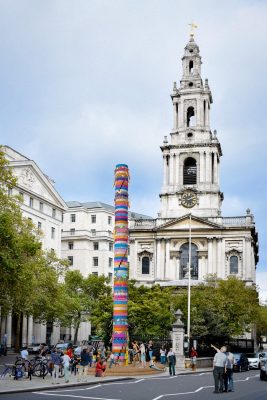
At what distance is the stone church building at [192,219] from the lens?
82.8 meters

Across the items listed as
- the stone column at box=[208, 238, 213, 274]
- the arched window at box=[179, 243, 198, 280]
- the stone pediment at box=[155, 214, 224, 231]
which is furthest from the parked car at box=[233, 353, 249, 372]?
the stone pediment at box=[155, 214, 224, 231]

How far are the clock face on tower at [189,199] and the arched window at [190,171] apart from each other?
7.42 ft

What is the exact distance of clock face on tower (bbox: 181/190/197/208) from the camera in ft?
281

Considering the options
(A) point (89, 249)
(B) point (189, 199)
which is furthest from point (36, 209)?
(A) point (89, 249)

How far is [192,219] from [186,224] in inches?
41.1

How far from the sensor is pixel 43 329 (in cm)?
7175

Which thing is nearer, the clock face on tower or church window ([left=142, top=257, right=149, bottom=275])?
the clock face on tower

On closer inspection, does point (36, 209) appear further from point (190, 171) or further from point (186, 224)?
point (190, 171)

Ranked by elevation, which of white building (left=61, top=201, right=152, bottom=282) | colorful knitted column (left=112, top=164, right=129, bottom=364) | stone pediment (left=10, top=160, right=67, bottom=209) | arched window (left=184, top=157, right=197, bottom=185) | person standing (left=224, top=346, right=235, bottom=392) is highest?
arched window (left=184, top=157, right=197, bottom=185)

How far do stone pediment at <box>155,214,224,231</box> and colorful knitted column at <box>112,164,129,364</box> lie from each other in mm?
41093

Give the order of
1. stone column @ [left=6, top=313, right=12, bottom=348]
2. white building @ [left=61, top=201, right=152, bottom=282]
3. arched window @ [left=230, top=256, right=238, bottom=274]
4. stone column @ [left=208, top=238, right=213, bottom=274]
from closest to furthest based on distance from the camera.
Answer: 1. stone column @ [left=6, top=313, right=12, bottom=348]
2. stone column @ [left=208, top=238, right=213, bottom=274]
3. arched window @ [left=230, top=256, right=238, bottom=274]
4. white building @ [left=61, top=201, right=152, bottom=282]

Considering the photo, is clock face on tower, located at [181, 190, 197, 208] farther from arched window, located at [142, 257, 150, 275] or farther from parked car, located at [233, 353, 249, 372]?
parked car, located at [233, 353, 249, 372]

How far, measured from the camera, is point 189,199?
8588cm

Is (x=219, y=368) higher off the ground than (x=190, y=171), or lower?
lower
